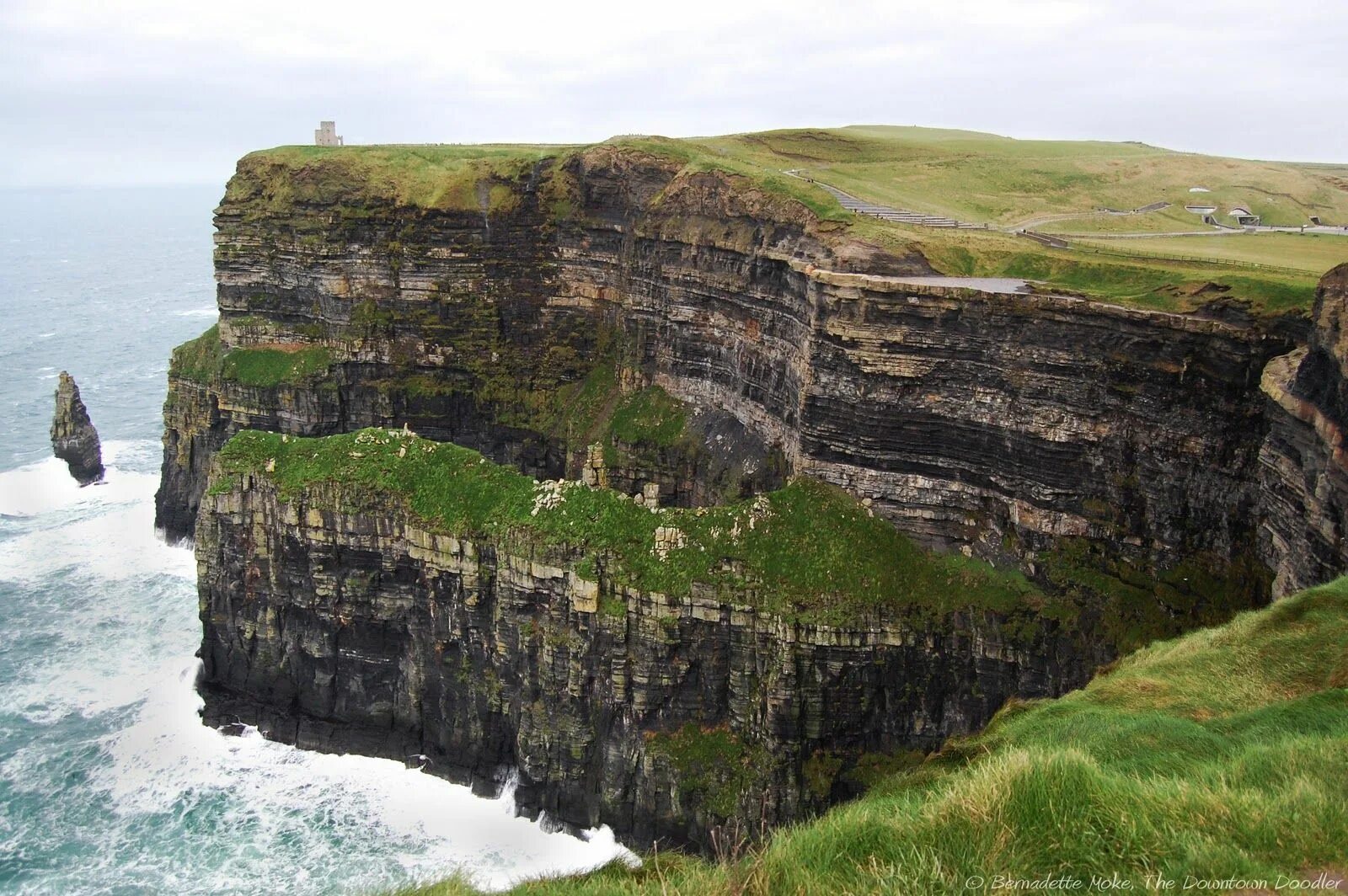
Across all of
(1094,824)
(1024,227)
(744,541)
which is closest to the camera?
(1094,824)

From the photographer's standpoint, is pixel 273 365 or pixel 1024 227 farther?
pixel 273 365

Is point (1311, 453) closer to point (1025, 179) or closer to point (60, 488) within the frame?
point (1025, 179)

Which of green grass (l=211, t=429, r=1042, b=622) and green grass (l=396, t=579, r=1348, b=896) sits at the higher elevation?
green grass (l=396, t=579, r=1348, b=896)

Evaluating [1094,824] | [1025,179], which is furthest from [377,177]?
[1094,824]

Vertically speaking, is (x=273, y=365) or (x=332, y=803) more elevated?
(x=273, y=365)

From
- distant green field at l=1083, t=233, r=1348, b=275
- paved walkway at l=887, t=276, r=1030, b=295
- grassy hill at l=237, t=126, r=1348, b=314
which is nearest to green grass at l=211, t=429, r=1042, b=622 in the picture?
paved walkway at l=887, t=276, r=1030, b=295

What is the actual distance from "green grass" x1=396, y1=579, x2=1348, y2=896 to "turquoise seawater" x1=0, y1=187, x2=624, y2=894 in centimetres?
761

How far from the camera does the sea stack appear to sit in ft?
199

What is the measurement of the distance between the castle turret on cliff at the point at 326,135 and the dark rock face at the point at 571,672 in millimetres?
27265

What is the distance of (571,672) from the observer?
3164 centimetres

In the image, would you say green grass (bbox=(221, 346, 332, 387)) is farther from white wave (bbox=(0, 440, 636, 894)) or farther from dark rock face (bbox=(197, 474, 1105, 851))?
dark rock face (bbox=(197, 474, 1105, 851))

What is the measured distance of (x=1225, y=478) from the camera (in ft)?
85.9

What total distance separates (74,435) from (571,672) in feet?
145

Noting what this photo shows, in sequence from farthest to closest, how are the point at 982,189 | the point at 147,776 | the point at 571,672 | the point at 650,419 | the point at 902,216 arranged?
the point at 982,189 → the point at 650,419 → the point at 902,216 → the point at 147,776 → the point at 571,672
